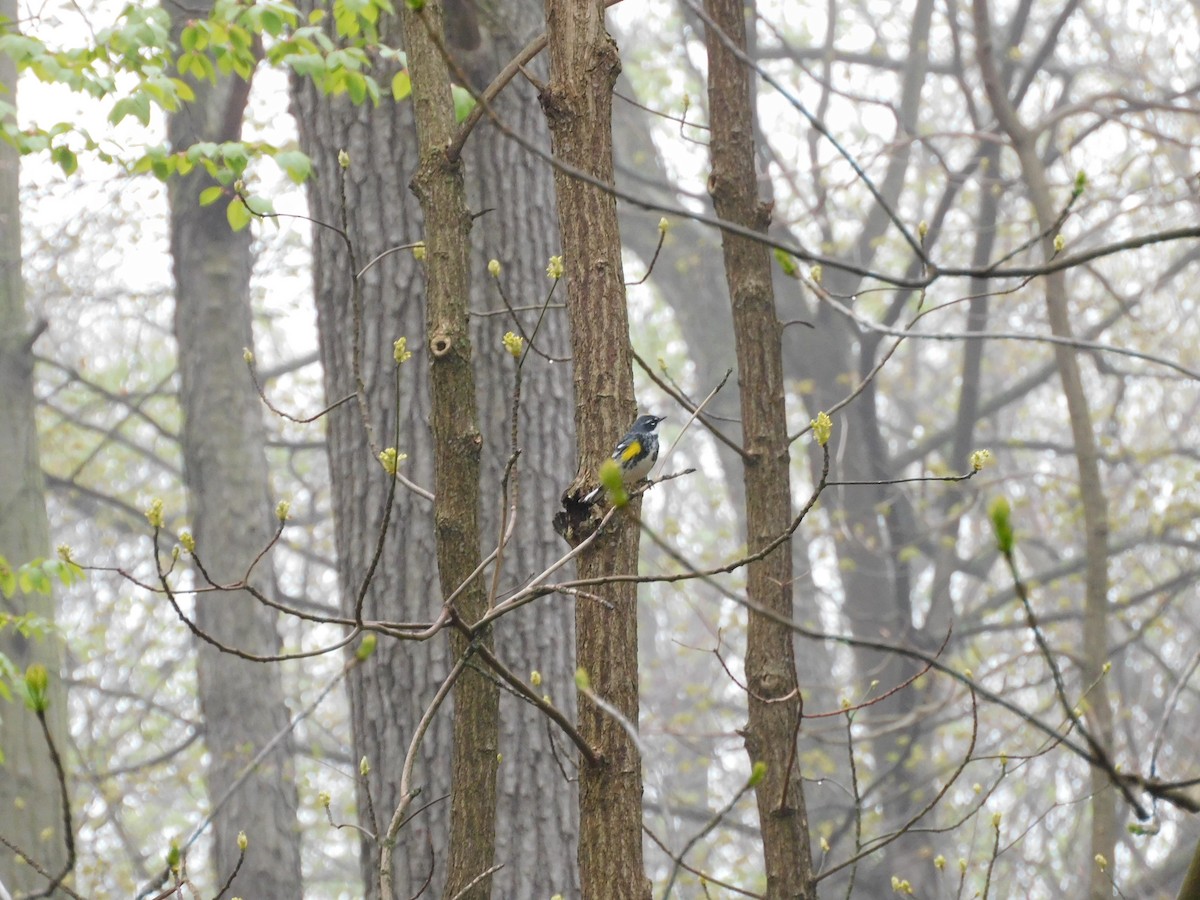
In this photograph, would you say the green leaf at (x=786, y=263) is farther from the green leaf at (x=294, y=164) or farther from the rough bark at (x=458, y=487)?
the green leaf at (x=294, y=164)

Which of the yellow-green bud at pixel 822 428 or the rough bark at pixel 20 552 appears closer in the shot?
the yellow-green bud at pixel 822 428

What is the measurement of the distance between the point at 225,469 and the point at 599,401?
540cm

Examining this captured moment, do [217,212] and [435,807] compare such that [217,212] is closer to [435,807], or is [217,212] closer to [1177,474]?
[435,807]

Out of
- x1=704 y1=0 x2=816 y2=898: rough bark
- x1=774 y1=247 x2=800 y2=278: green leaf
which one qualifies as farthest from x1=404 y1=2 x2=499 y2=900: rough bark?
x1=774 y1=247 x2=800 y2=278: green leaf

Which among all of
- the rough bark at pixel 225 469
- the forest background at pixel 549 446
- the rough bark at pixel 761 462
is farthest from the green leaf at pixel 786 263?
the rough bark at pixel 225 469

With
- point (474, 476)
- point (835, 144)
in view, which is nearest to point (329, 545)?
point (474, 476)

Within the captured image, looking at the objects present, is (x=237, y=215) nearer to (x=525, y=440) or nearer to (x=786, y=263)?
(x=525, y=440)

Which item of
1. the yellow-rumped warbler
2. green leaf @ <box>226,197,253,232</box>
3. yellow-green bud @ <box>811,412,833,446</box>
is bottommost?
yellow-green bud @ <box>811,412,833,446</box>

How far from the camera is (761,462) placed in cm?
299

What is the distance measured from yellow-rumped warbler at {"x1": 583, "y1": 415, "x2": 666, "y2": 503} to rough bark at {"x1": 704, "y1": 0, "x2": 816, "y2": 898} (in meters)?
0.26

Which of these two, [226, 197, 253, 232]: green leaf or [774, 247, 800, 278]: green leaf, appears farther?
[226, 197, 253, 232]: green leaf

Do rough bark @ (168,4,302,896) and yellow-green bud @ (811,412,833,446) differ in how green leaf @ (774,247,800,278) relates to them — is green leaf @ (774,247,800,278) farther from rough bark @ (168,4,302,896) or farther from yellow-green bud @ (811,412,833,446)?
rough bark @ (168,4,302,896)

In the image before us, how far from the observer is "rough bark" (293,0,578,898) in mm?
3877

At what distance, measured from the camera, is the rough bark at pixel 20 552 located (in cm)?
582
